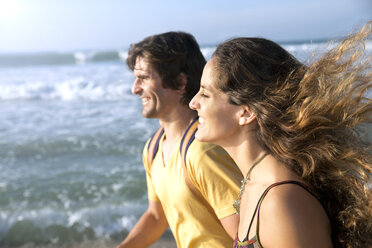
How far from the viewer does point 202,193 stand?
2.37 m

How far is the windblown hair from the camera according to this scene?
1.71 meters

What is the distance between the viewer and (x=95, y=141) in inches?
335

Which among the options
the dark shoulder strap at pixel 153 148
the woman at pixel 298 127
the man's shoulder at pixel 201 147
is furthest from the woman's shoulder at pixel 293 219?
the dark shoulder strap at pixel 153 148

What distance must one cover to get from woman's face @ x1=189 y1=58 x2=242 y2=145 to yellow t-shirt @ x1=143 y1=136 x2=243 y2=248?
1.27 feet

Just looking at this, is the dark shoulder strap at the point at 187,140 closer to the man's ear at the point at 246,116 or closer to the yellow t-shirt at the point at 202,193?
the yellow t-shirt at the point at 202,193

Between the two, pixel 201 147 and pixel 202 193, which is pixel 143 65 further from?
pixel 202 193

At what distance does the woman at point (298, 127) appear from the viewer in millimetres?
1672

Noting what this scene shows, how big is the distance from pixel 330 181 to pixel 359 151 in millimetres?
192

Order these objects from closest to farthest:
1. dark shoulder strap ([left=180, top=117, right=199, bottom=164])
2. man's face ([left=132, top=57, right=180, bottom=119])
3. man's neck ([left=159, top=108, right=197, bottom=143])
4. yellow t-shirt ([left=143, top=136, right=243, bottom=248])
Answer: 1. yellow t-shirt ([left=143, top=136, right=243, bottom=248])
2. dark shoulder strap ([left=180, top=117, right=199, bottom=164])
3. man's neck ([left=159, top=108, right=197, bottom=143])
4. man's face ([left=132, top=57, right=180, bottom=119])

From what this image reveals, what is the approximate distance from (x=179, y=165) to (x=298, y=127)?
974 millimetres

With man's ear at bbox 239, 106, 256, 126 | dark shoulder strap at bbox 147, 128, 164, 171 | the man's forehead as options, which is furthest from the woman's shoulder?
the man's forehead

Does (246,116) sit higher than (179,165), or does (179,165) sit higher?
(246,116)

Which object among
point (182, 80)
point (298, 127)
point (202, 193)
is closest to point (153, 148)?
point (182, 80)

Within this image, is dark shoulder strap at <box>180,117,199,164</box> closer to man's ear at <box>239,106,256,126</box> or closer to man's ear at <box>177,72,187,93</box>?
man's ear at <box>177,72,187,93</box>
